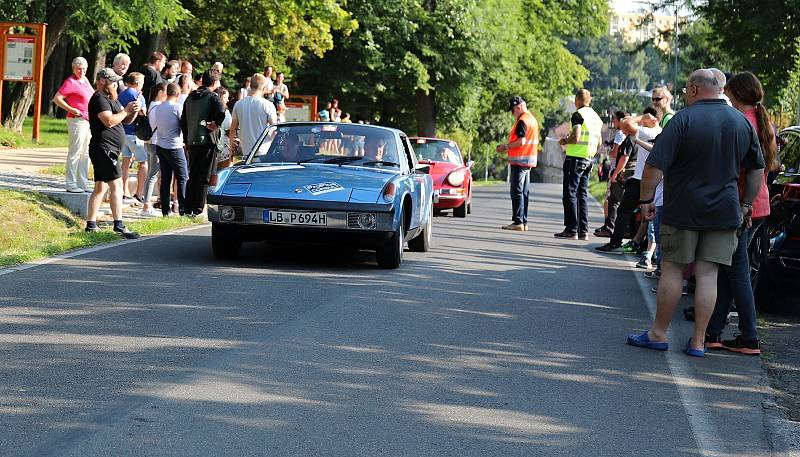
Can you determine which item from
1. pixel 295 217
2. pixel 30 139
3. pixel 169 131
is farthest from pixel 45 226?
pixel 30 139

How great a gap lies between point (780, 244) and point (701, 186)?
297cm

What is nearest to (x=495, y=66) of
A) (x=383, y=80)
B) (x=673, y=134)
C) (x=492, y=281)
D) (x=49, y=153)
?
(x=383, y=80)

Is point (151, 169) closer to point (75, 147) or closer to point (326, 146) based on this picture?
point (75, 147)

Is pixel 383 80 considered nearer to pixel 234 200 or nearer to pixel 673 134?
pixel 234 200

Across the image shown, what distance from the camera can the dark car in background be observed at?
35.8 ft

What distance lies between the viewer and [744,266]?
8844 millimetres

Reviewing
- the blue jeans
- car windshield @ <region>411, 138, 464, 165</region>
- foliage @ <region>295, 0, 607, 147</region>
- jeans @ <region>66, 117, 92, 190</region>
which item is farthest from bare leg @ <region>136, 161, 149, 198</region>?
foliage @ <region>295, 0, 607, 147</region>

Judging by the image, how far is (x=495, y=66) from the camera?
48188 millimetres

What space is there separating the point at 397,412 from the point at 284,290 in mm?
4144

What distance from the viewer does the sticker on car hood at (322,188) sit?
1166 centimetres

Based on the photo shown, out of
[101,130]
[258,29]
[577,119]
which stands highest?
[258,29]

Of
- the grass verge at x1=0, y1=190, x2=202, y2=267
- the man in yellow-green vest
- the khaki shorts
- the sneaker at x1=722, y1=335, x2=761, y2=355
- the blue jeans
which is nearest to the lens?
the khaki shorts

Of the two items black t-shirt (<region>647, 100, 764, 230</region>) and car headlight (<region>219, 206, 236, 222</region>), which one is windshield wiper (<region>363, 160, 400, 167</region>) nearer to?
car headlight (<region>219, 206, 236, 222</region>)

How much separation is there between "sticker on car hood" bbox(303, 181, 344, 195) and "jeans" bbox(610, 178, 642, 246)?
485cm
